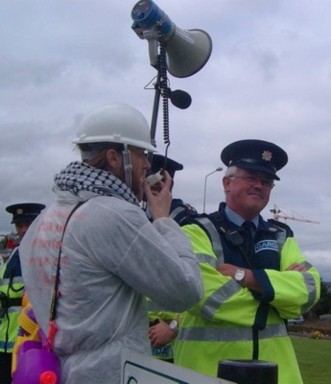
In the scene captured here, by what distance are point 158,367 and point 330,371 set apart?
30.8 ft

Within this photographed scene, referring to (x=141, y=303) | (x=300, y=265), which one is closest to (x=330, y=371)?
(x=300, y=265)

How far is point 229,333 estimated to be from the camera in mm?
3035

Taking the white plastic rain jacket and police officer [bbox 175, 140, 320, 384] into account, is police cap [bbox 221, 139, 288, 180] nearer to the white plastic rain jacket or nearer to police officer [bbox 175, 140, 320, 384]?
police officer [bbox 175, 140, 320, 384]

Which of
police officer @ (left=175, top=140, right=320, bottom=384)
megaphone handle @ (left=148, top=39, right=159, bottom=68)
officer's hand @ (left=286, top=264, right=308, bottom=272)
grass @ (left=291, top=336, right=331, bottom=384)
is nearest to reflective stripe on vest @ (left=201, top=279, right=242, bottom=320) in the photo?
police officer @ (left=175, top=140, right=320, bottom=384)

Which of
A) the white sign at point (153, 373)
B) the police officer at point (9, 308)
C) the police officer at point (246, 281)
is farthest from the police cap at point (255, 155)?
the police officer at point (9, 308)

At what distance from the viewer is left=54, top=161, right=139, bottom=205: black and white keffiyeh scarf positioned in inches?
99.5

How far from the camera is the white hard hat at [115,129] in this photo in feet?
8.74

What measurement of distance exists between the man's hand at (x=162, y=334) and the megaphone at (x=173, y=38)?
153cm

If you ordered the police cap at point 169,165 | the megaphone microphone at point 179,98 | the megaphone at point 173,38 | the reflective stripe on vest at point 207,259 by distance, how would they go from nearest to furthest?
the reflective stripe on vest at point 207,259
the megaphone at point 173,38
the megaphone microphone at point 179,98
the police cap at point 169,165

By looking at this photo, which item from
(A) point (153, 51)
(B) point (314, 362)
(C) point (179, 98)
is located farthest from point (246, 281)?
(B) point (314, 362)

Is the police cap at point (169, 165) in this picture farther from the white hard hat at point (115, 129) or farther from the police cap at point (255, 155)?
the white hard hat at point (115, 129)

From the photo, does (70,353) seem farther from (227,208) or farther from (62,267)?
(227,208)

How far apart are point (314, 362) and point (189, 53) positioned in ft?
29.3

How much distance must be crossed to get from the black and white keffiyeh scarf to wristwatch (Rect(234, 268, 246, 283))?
0.70m
